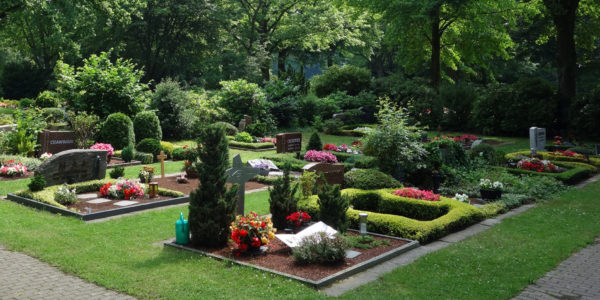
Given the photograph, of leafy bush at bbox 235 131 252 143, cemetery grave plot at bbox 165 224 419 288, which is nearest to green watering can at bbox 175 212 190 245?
cemetery grave plot at bbox 165 224 419 288

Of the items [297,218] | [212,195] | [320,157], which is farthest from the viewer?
[320,157]

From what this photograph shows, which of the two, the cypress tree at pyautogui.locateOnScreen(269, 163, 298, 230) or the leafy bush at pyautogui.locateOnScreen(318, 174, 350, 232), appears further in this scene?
the cypress tree at pyautogui.locateOnScreen(269, 163, 298, 230)

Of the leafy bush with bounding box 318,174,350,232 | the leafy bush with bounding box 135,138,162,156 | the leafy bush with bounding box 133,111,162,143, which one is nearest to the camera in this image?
the leafy bush with bounding box 318,174,350,232

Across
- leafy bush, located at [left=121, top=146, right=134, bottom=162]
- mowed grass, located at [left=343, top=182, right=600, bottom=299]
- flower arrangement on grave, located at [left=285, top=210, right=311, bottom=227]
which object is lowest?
mowed grass, located at [left=343, top=182, right=600, bottom=299]

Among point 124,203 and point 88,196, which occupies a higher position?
point 88,196

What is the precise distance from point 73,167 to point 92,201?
5.89 ft

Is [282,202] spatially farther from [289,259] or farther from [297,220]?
[289,259]

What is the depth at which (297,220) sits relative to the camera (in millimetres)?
9578

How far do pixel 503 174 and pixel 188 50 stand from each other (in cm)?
3544

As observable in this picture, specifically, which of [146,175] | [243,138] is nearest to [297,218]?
[146,175]

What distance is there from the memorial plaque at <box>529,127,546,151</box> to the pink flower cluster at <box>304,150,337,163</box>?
7.49 meters

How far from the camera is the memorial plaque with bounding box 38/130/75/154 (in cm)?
1828

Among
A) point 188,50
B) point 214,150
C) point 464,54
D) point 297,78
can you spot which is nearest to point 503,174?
point 214,150

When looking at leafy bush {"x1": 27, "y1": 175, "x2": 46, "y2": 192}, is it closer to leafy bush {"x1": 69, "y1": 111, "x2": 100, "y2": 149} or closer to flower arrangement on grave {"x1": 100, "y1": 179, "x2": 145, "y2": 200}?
flower arrangement on grave {"x1": 100, "y1": 179, "x2": 145, "y2": 200}
